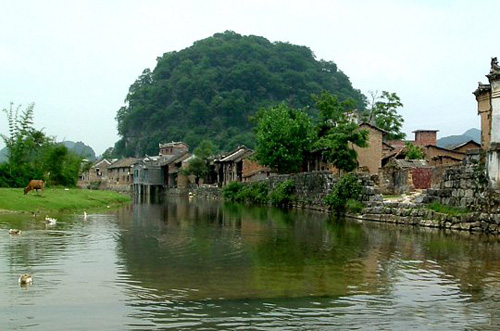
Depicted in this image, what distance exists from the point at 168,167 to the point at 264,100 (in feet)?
151

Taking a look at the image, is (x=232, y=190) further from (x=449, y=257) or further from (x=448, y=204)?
(x=449, y=257)

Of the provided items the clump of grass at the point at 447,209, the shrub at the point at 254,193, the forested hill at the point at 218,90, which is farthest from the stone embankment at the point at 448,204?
the forested hill at the point at 218,90

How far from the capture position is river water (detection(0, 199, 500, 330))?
9672 mm

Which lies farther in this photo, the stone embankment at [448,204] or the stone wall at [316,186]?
the stone wall at [316,186]

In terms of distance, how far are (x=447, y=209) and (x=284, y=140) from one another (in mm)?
30762

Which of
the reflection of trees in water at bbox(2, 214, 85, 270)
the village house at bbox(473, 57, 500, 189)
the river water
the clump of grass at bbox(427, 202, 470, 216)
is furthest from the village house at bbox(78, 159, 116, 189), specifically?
the village house at bbox(473, 57, 500, 189)

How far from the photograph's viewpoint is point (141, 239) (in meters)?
21.1

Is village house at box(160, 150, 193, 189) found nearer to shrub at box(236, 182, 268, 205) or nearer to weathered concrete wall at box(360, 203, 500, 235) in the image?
shrub at box(236, 182, 268, 205)

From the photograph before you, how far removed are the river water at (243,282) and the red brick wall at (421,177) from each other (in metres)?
13.6

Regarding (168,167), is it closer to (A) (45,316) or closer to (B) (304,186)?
(B) (304,186)

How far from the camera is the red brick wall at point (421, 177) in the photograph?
36469mm

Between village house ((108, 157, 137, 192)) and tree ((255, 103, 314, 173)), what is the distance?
66.0m

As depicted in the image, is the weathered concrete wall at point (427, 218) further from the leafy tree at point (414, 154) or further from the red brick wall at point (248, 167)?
the red brick wall at point (248, 167)

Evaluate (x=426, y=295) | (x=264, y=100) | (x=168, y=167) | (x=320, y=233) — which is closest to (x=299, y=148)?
(x=320, y=233)
